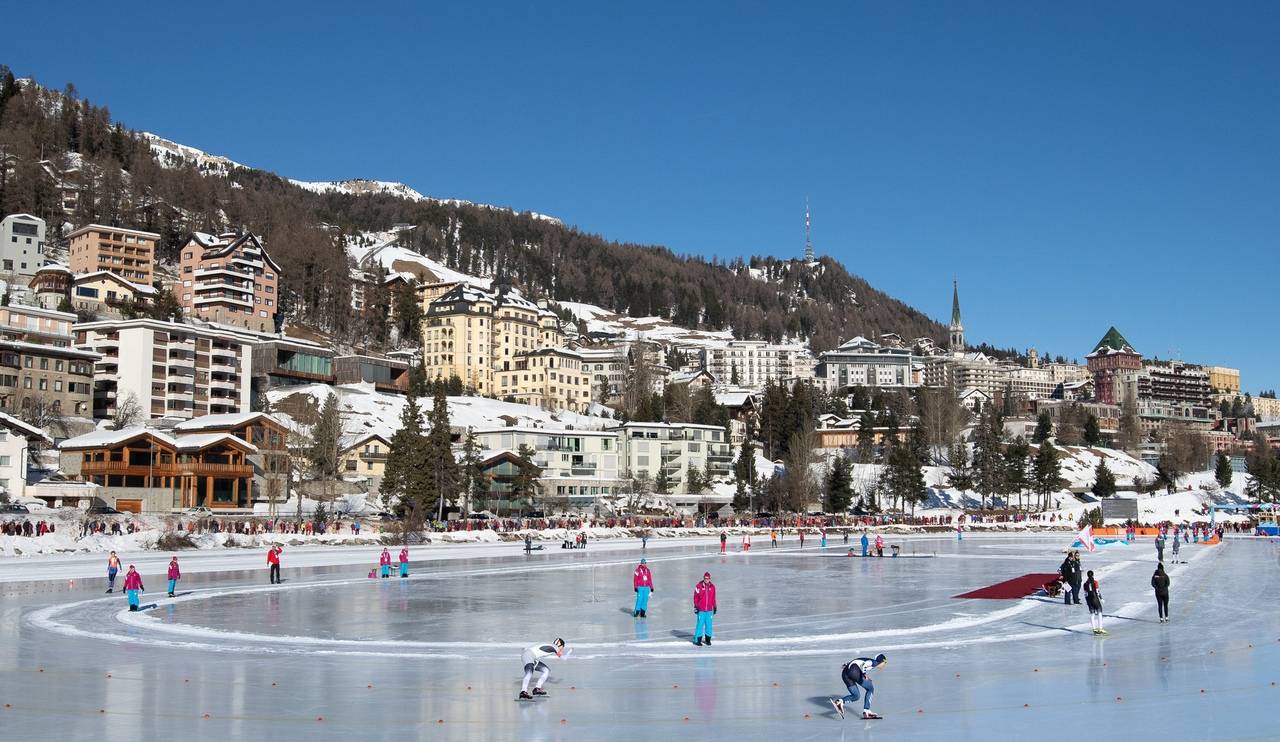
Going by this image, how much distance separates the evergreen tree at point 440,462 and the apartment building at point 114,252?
207 feet

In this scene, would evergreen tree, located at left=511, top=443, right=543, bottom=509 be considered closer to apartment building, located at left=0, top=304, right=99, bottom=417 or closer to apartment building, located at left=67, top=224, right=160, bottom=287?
apartment building, located at left=0, top=304, right=99, bottom=417

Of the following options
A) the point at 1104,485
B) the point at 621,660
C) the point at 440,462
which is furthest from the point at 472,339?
the point at 621,660

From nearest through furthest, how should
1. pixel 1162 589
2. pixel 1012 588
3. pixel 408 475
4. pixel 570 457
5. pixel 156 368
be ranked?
pixel 1162 589 → pixel 1012 588 → pixel 408 475 → pixel 156 368 → pixel 570 457

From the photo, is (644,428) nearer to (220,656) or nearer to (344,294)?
(344,294)

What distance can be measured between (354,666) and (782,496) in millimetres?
73925

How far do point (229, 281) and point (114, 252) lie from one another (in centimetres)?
1251

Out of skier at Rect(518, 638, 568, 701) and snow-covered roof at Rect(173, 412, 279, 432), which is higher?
snow-covered roof at Rect(173, 412, 279, 432)

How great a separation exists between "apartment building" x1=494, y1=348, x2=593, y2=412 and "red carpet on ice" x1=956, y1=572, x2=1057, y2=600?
96.6 metres

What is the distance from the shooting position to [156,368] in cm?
8231

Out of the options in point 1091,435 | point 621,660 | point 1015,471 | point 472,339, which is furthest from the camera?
point 1091,435

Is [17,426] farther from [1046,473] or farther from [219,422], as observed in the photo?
[1046,473]

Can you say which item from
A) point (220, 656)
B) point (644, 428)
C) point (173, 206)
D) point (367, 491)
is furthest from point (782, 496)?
point (173, 206)

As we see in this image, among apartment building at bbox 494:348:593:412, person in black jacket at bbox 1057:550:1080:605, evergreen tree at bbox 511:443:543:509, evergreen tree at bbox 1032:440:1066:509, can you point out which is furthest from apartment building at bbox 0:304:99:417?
evergreen tree at bbox 1032:440:1066:509

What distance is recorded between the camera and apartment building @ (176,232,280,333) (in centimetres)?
11262
